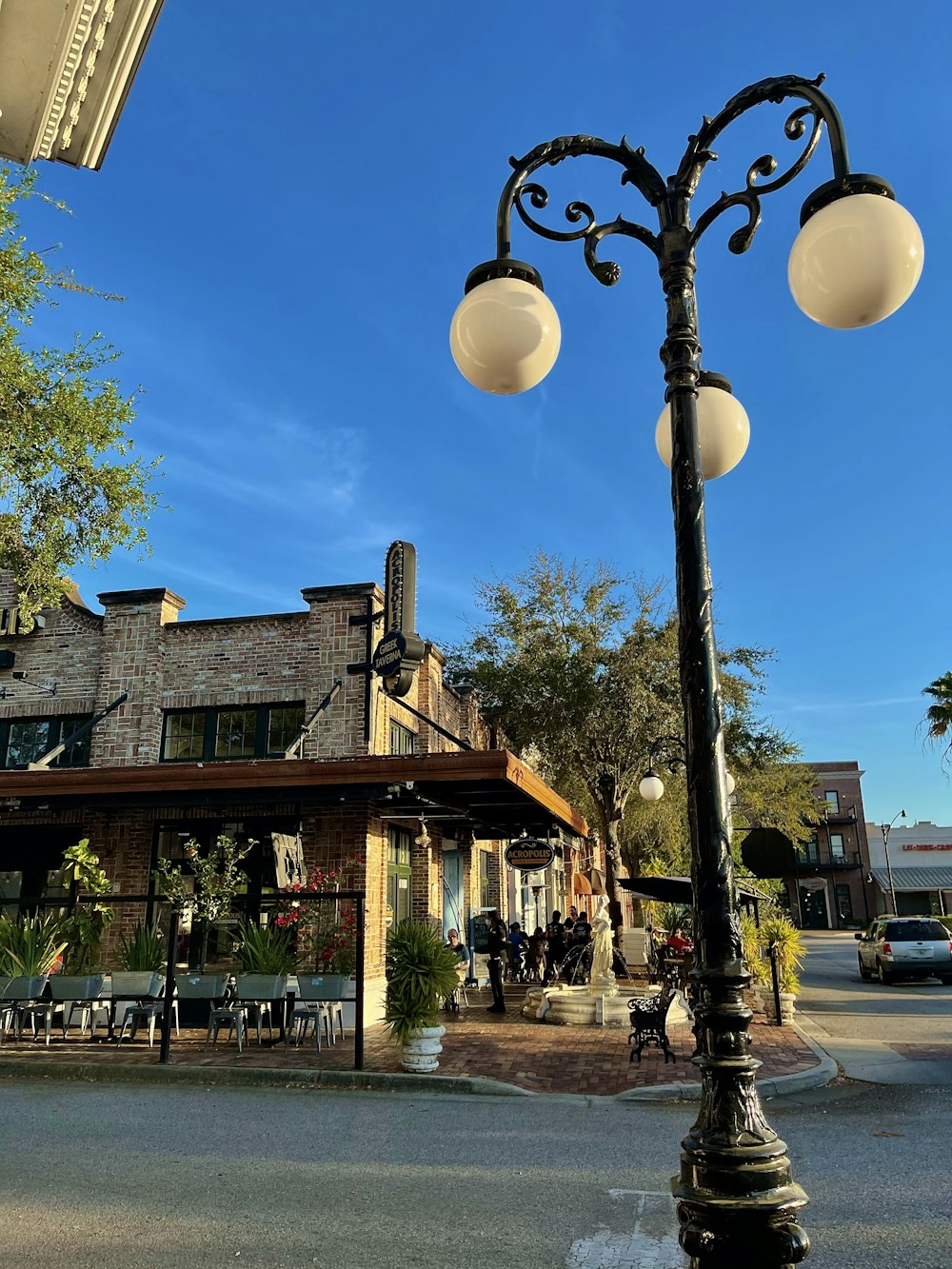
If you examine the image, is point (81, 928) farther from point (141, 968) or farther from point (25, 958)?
point (141, 968)

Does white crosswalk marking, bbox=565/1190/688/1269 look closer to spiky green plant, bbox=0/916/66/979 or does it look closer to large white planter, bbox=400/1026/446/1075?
large white planter, bbox=400/1026/446/1075

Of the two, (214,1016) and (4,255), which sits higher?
(4,255)

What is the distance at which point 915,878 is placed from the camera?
64375 mm

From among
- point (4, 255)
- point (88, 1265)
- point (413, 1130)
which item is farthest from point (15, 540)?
point (88, 1265)

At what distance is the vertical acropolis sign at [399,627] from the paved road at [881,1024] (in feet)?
25.8

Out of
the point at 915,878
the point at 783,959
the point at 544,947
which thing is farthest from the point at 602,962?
the point at 915,878

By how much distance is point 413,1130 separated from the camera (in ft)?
25.9

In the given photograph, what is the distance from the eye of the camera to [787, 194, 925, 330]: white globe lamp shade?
3510 millimetres

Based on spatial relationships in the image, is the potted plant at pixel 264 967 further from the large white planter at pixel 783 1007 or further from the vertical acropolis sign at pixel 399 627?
the large white planter at pixel 783 1007

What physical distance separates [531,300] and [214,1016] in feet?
36.9

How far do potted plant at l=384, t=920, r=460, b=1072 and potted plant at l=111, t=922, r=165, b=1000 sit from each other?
12.4 feet

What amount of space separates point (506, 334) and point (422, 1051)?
869 centimetres

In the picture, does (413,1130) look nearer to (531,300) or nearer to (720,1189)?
(720,1189)

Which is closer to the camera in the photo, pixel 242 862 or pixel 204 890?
pixel 204 890
